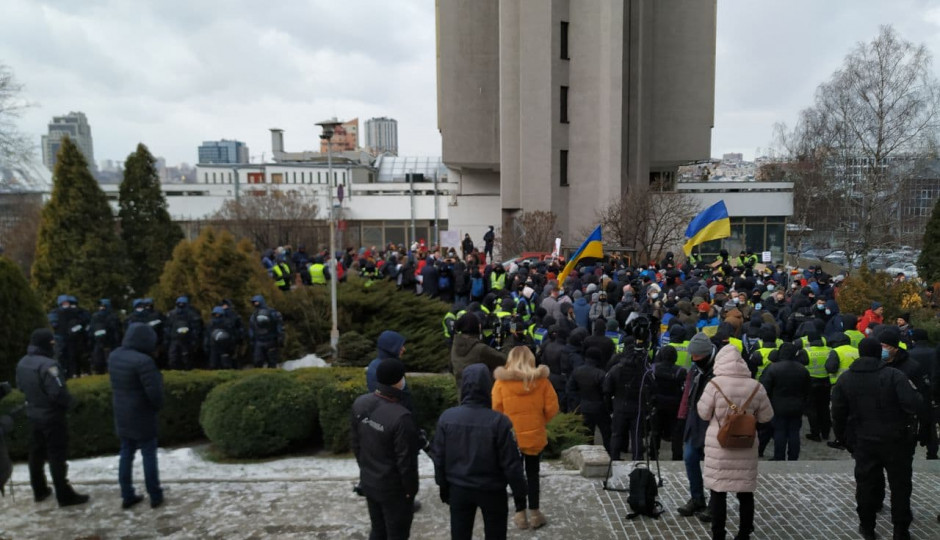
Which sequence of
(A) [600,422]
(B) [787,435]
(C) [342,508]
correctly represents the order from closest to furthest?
(C) [342,508] → (B) [787,435] → (A) [600,422]

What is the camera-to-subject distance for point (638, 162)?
39.7 metres

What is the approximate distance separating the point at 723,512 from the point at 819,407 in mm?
5362

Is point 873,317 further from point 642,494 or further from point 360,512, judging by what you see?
point 360,512

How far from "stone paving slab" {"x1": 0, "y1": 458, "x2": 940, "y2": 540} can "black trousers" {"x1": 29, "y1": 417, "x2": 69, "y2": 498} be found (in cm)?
26

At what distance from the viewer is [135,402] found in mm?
6598

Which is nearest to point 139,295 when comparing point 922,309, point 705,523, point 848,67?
point 705,523

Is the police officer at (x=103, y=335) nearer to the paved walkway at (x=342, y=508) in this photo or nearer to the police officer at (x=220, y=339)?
the police officer at (x=220, y=339)

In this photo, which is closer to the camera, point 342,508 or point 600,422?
point 342,508

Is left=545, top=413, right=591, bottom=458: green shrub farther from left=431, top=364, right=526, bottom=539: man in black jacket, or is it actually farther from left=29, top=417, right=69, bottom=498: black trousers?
left=29, top=417, right=69, bottom=498: black trousers

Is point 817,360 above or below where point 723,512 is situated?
above

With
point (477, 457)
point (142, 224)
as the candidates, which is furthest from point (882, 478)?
point (142, 224)

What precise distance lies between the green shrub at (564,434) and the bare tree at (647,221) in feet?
66.4

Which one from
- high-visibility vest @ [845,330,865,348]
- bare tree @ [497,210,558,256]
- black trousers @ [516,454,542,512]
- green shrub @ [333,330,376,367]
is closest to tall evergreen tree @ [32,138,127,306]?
green shrub @ [333,330,376,367]

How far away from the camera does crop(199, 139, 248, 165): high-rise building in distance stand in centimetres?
16270
